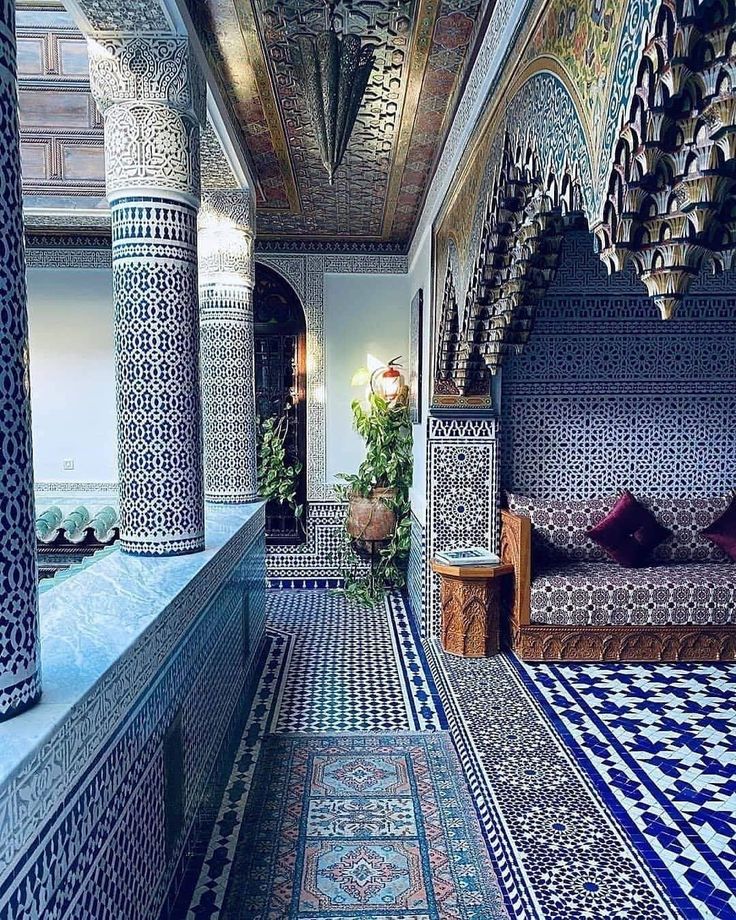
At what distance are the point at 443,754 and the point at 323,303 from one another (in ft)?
14.1

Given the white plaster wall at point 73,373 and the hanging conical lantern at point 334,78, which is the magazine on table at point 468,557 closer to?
the hanging conical lantern at point 334,78

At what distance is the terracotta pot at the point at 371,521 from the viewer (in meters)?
5.82

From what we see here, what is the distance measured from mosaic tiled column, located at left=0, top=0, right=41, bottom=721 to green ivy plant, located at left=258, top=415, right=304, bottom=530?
4.99 m

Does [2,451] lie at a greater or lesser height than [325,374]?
lesser

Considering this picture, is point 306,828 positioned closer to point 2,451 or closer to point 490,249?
point 2,451

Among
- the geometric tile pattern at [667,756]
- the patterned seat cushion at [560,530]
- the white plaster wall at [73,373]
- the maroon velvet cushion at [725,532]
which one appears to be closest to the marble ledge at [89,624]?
the geometric tile pattern at [667,756]

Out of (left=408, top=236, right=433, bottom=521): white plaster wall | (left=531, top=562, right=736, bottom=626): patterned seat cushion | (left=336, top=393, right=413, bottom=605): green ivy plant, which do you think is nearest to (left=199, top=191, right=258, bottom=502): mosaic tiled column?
(left=408, top=236, right=433, bottom=521): white plaster wall

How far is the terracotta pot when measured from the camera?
582 centimetres

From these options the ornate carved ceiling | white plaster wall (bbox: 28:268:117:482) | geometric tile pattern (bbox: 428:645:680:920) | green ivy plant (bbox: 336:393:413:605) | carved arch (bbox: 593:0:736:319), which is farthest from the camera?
white plaster wall (bbox: 28:268:117:482)

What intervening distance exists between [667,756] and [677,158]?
2636 millimetres

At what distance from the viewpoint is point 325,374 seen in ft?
21.0

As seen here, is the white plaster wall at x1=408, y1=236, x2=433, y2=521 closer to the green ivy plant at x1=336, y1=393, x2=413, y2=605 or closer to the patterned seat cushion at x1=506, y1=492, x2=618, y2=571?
the green ivy plant at x1=336, y1=393, x2=413, y2=605

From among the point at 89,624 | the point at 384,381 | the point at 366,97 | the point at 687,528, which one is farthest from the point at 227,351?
the point at 687,528

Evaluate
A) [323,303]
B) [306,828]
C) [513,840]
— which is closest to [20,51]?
[323,303]
